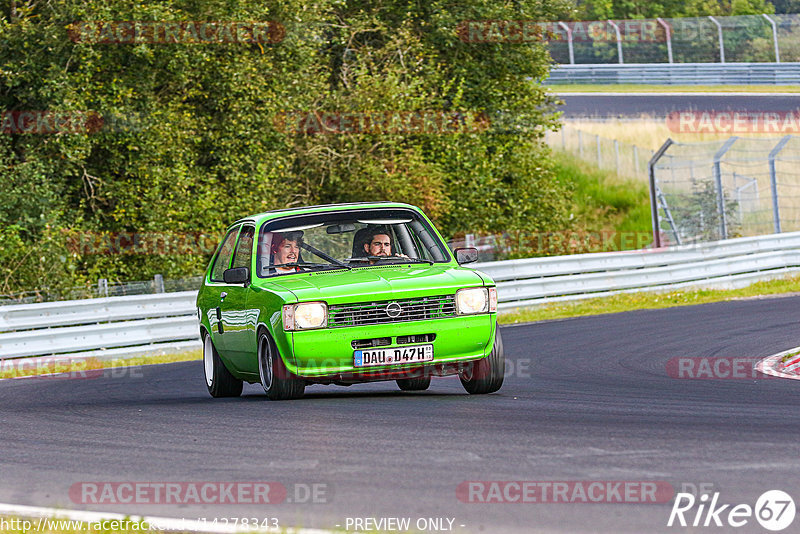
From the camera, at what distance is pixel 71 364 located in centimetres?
1791

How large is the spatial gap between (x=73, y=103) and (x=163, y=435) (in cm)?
1830

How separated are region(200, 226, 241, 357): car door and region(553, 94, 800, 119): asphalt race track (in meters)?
35.7

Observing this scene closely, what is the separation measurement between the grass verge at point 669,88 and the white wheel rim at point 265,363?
3878cm

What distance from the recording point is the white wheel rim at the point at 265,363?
9992 mm

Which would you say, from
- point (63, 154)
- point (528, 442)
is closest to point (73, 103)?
point (63, 154)

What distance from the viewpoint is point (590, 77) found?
180ft

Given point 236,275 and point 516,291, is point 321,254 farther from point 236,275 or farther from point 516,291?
point 516,291

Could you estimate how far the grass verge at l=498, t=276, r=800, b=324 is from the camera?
21781mm
